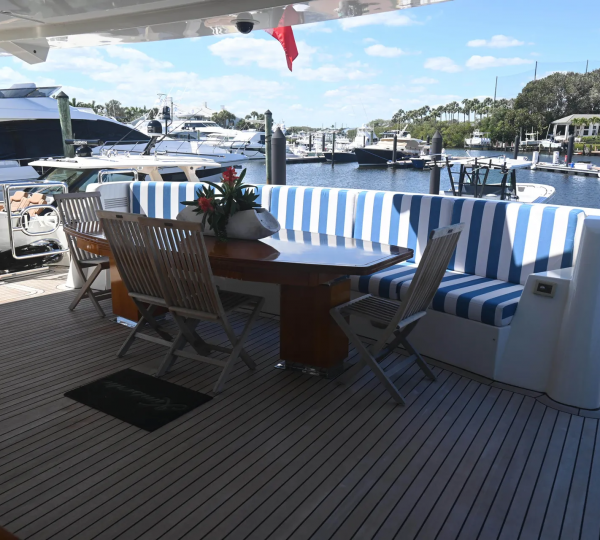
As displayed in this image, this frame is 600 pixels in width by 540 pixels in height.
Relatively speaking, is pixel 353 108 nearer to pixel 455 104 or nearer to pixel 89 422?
pixel 455 104

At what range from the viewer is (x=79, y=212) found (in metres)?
4.36

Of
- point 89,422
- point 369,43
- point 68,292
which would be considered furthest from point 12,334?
point 369,43

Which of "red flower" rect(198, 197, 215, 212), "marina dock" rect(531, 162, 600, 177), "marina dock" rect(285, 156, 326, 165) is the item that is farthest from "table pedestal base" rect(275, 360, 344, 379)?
"marina dock" rect(285, 156, 326, 165)

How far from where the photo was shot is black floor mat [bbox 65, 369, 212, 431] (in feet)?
8.45

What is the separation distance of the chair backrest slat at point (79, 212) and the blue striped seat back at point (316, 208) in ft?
4.91

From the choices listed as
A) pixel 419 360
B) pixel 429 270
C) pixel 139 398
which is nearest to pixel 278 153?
pixel 419 360

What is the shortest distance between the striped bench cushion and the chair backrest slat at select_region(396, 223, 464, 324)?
0.31 m

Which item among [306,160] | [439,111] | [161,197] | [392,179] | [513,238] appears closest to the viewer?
[513,238]

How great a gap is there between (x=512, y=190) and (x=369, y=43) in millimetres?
61186

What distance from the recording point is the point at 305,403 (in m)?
2.74

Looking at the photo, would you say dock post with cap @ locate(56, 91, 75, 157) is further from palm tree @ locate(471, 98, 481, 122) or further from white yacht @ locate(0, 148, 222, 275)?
palm tree @ locate(471, 98, 481, 122)

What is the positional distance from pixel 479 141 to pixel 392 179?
65.6 ft

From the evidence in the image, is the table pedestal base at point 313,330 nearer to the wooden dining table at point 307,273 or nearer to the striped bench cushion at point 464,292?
the wooden dining table at point 307,273

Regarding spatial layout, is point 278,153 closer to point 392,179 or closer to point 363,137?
point 392,179
